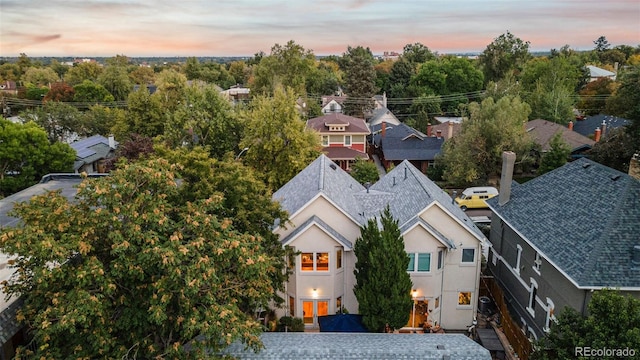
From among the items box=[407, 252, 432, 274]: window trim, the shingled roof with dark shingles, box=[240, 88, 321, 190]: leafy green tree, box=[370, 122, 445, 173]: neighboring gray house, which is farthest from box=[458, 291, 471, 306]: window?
box=[370, 122, 445, 173]: neighboring gray house

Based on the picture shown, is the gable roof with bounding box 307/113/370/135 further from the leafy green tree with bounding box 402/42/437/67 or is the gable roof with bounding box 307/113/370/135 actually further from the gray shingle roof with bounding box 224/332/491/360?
the leafy green tree with bounding box 402/42/437/67

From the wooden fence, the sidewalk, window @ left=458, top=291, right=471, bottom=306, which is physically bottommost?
the wooden fence

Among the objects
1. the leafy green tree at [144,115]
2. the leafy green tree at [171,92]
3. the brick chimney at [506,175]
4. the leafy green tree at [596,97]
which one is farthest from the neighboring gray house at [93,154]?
the leafy green tree at [596,97]

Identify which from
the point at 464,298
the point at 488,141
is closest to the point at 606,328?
the point at 464,298

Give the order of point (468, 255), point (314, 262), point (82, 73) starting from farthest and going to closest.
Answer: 1. point (82, 73)
2. point (468, 255)
3. point (314, 262)

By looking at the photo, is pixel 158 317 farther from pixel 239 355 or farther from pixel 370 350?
pixel 370 350

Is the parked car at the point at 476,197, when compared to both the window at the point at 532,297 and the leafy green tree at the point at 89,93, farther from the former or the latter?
the leafy green tree at the point at 89,93

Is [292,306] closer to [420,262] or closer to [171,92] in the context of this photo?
[420,262]
